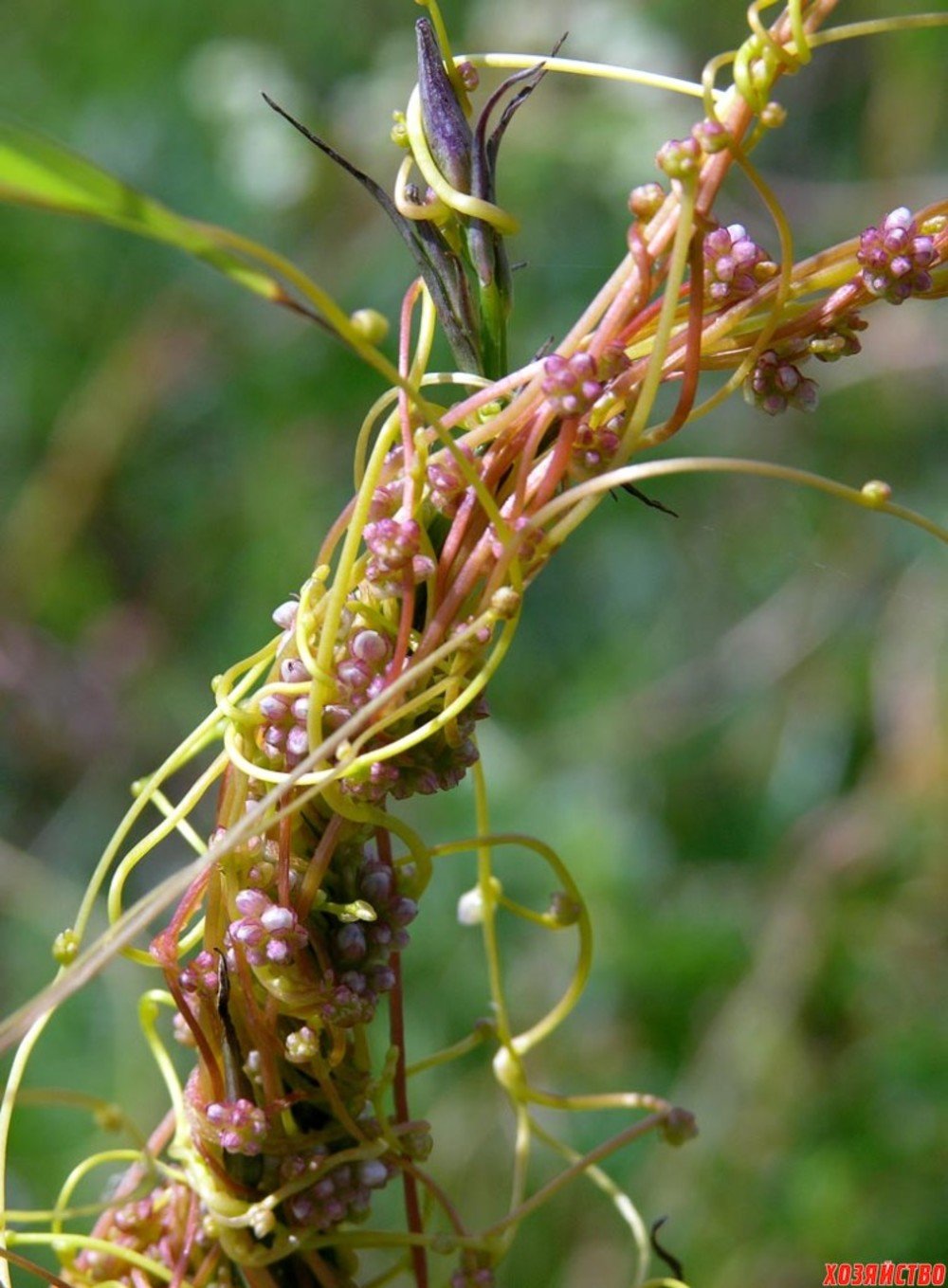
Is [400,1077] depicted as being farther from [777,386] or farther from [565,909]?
[777,386]

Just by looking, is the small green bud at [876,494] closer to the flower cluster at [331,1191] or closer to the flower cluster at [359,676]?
the flower cluster at [359,676]

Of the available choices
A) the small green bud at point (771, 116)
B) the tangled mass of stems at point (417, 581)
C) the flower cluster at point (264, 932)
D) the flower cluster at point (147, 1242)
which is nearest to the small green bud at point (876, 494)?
the tangled mass of stems at point (417, 581)

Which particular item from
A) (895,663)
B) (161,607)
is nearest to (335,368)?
(161,607)

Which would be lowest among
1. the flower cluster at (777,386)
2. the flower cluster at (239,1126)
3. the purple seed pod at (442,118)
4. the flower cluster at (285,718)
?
the flower cluster at (239,1126)

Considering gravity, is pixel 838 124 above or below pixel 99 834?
above

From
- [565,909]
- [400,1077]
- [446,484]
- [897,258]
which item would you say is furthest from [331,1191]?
[897,258]

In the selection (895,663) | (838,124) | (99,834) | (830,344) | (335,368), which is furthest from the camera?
(838,124)

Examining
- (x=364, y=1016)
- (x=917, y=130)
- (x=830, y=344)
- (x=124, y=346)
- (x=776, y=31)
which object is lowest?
(x=364, y=1016)

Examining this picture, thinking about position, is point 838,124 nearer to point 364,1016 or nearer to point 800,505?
point 800,505
